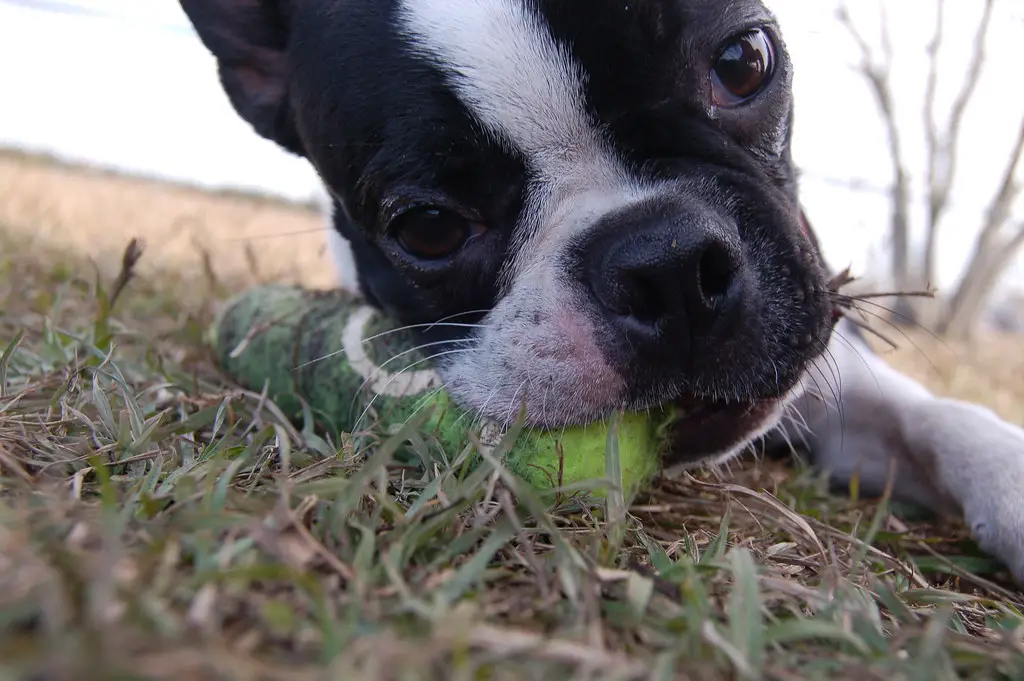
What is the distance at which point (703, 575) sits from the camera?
1.14 metres

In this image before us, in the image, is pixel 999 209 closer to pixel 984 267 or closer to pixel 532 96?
pixel 984 267

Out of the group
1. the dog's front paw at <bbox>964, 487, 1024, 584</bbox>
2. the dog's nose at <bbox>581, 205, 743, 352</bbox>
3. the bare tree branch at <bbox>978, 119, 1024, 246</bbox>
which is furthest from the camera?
the bare tree branch at <bbox>978, 119, 1024, 246</bbox>

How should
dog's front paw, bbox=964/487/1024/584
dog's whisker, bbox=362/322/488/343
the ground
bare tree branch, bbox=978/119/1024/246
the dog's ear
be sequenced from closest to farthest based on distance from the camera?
the ground → dog's front paw, bbox=964/487/1024/584 → dog's whisker, bbox=362/322/488/343 → the dog's ear → bare tree branch, bbox=978/119/1024/246

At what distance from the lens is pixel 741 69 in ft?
6.14

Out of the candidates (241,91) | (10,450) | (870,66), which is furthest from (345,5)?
(870,66)

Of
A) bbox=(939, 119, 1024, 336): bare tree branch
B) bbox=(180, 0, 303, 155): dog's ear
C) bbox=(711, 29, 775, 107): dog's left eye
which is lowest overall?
bbox=(939, 119, 1024, 336): bare tree branch

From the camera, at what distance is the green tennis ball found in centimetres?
155

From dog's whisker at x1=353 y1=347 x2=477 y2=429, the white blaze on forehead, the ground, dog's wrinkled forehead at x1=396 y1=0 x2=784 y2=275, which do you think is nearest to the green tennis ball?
dog's whisker at x1=353 y1=347 x2=477 y2=429

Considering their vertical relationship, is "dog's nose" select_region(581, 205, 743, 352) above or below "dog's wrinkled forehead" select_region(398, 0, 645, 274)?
below

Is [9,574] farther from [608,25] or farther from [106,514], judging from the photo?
[608,25]

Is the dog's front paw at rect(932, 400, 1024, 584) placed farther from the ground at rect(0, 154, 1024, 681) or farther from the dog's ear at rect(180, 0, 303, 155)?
the dog's ear at rect(180, 0, 303, 155)

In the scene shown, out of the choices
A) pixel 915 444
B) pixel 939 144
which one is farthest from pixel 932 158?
pixel 915 444

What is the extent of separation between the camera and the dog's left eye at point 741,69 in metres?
1.85

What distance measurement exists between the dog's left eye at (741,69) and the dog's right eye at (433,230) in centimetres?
66
